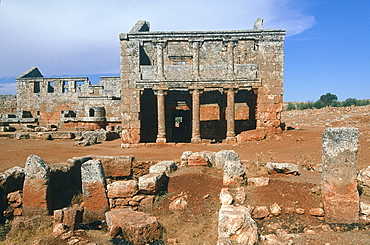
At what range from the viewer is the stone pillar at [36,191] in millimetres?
7363

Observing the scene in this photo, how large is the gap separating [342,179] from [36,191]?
768cm

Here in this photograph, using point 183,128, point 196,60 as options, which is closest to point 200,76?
point 196,60

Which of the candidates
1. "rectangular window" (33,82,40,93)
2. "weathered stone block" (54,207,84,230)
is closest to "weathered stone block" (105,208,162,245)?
"weathered stone block" (54,207,84,230)

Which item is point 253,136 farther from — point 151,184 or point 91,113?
point 91,113

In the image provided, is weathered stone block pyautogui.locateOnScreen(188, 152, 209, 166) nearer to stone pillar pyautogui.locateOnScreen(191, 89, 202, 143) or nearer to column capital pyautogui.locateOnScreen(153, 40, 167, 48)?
stone pillar pyautogui.locateOnScreen(191, 89, 202, 143)

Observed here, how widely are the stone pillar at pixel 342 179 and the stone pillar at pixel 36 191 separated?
7.08 metres

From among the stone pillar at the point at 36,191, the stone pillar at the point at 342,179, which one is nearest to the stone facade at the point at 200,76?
the stone pillar at the point at 36,191

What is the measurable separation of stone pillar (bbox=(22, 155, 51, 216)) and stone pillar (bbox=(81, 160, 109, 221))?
985 millimetres

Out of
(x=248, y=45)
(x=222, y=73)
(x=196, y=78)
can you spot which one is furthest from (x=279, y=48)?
(x=196, y=78)

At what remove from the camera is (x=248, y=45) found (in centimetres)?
1852

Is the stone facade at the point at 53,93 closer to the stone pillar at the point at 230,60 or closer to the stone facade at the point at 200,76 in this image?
the stone facade at the point at 200,76

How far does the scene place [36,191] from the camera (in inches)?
291

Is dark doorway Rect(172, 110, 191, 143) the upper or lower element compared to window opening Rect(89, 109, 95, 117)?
lower

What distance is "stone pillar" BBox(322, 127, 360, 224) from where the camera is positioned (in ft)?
18.4
